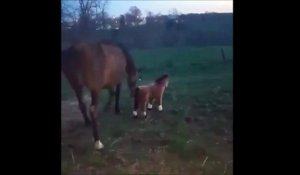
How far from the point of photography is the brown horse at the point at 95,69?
40.3 inches

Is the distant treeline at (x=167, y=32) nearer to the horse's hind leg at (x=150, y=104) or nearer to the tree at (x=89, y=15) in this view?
the tree at (x=89, y=15)

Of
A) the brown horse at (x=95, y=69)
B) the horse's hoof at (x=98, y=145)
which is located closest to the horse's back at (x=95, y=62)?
the brown horse at (x=95, y=69)

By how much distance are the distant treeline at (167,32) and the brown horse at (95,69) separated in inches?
0.8

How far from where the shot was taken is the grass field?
1.00m

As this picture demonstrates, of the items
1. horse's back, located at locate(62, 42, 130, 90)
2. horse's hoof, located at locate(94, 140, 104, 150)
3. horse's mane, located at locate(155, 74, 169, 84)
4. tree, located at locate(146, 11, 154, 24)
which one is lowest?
horse's hoof, located at locate(94, 140, 104, 150)

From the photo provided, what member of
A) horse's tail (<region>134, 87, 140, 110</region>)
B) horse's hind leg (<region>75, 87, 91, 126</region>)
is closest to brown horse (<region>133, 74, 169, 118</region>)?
horse's tail (<region>134, 87, 140, 110</region>)

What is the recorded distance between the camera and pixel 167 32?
1044 millimetres

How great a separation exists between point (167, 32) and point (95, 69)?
6.8 inches

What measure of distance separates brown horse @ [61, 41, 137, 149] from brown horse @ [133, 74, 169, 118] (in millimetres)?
19

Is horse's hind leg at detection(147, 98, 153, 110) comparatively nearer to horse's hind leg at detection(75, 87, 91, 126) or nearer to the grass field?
the grass field

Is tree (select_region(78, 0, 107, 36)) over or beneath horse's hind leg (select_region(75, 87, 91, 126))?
over

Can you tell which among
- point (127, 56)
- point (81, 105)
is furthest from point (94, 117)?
point (127, 56)
